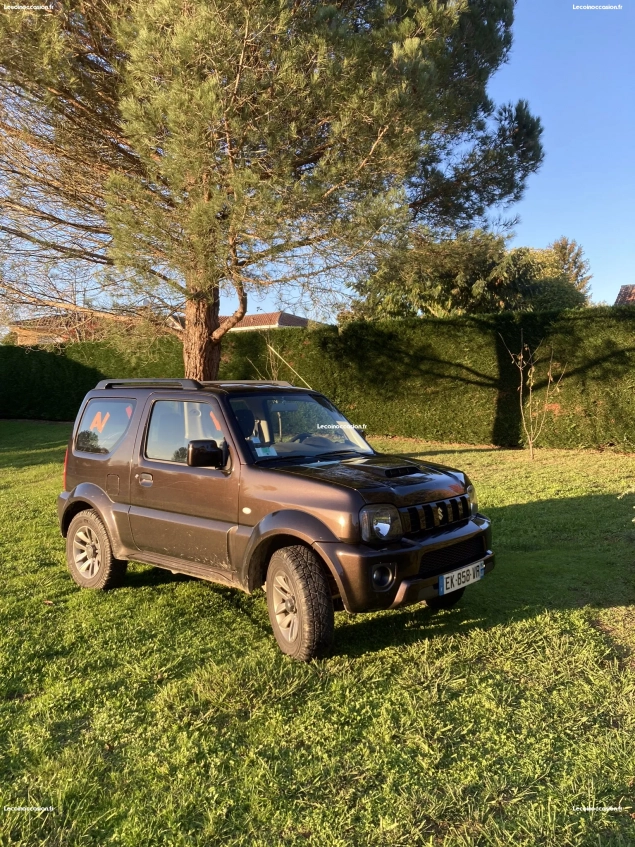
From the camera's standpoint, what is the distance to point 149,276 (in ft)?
29.9

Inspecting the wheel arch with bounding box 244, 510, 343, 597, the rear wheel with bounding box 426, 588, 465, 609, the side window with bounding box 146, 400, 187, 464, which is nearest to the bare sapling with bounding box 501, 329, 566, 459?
the rear wheel with bounding box 426, 588, 465, 609

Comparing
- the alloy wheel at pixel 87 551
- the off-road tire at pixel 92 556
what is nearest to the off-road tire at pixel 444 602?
the off-road tire at pixel 92 556

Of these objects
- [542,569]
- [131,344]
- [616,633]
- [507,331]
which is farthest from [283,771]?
[507,331]

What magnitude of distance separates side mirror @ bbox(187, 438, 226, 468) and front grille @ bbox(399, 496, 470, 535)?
1334 millimetres

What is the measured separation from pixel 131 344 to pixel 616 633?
31.9ft

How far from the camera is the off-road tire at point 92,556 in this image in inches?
199

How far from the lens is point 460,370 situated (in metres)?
14.5

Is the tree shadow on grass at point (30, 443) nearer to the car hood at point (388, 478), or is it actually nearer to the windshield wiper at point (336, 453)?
the windshield wiper at point (336, 453)

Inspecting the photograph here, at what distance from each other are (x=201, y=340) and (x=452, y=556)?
7943 mm

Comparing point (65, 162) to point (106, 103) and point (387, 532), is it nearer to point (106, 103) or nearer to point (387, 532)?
point (106, 103)

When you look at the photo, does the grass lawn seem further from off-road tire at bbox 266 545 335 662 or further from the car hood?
the car hood

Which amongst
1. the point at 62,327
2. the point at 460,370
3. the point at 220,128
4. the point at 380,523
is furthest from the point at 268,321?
the point at 380,523

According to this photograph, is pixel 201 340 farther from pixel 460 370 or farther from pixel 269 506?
pixel 269 506

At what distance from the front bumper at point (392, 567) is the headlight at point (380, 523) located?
65 mm
